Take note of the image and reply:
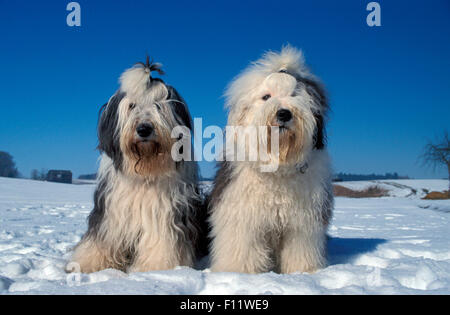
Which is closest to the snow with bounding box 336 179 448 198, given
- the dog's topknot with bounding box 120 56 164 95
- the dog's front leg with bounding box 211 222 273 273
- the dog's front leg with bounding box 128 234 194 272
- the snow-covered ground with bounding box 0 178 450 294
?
the snow-covered ground with bounding box 0 178 450 294

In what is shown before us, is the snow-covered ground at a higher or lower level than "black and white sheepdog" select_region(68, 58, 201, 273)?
A: lower

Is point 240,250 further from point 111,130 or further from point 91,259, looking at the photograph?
point 111,130

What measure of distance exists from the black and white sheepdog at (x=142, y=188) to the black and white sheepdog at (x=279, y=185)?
0.99 feet

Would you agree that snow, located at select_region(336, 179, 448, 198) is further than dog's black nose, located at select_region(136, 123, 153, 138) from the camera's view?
Yes

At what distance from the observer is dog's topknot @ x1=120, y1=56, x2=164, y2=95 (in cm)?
301

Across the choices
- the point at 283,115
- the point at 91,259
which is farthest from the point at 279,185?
the point at 91,259

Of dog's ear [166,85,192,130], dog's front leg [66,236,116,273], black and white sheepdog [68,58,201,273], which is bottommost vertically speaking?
dog's front leg [66,236,116,273]

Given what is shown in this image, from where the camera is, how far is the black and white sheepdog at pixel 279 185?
2684mm

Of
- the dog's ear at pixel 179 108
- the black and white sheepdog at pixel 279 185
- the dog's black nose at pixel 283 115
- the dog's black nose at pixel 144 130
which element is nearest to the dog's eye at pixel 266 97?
the black and white sheepdog at pixel 279 185

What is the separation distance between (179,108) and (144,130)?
0.43 m

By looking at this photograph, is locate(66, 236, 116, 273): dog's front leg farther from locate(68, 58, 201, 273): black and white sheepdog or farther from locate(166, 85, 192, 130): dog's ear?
locate(166, 85, 192, 130): dog's ear

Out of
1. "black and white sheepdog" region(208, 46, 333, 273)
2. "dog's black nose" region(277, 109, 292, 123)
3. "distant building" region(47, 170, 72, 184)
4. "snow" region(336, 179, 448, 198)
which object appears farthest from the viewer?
"distant building" region(47, 170, 72, 184)
